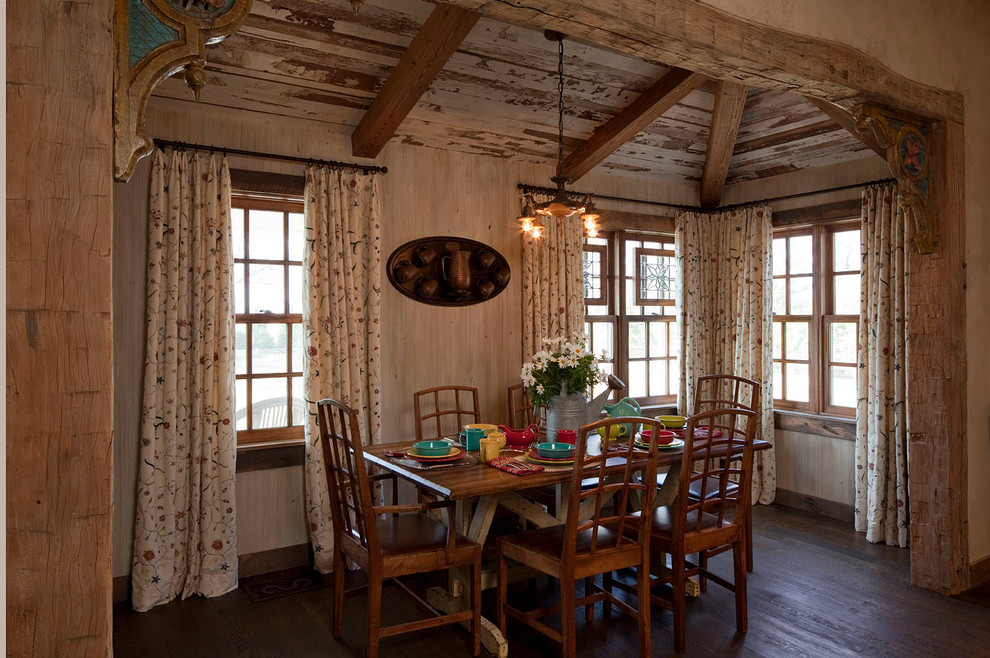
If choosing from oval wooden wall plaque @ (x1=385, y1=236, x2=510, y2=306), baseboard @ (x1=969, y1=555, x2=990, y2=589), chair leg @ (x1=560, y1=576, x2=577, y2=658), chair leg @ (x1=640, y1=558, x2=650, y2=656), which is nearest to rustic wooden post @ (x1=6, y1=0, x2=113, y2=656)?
chair leg @ (x1=560, y1=576, x2=577, y2=658)

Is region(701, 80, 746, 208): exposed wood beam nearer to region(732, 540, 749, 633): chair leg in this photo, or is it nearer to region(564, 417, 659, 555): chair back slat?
region(564, 417, 659, 555): chair back slat

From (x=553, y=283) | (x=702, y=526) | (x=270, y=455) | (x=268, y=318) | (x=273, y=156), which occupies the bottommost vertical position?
(x=702, y=526)

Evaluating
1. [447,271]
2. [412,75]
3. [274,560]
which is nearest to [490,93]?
[412,75]

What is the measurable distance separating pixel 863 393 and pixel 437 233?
3083 millimetres

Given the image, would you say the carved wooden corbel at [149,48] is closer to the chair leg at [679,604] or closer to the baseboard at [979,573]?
the chair leg at [679,604]

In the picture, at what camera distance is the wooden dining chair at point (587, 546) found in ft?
8.70

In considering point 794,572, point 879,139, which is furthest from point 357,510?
point 879,139

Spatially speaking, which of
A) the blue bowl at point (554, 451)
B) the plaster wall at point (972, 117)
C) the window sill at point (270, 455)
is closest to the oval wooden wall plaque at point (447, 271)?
the window sill at point (270, 455)

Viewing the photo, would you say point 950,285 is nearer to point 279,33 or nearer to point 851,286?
point 851,286

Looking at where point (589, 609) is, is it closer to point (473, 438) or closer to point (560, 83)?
point (473, 438)

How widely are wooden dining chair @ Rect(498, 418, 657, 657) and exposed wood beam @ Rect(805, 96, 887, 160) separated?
198cm

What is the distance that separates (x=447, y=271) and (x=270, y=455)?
5.25 feet

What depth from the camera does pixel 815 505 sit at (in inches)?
197

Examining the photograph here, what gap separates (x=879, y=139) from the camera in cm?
338
